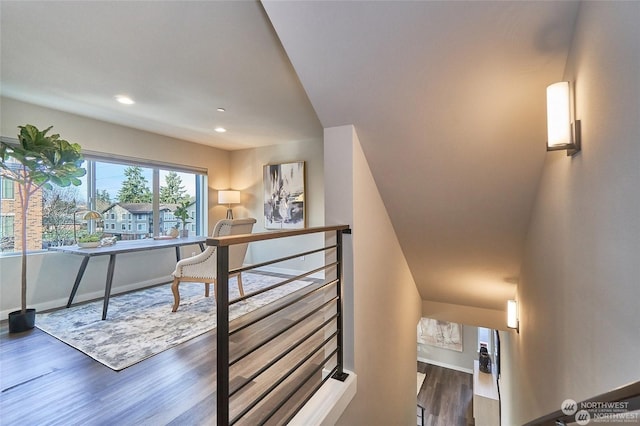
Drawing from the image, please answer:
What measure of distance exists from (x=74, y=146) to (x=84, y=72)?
0.99 metres

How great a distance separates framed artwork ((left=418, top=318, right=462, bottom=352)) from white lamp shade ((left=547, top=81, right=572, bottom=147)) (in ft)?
22.7

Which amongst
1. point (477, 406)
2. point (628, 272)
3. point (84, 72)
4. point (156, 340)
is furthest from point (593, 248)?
point (477, 406)

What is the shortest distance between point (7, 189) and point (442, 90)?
434cm

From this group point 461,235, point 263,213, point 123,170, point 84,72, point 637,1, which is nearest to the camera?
point 637,1

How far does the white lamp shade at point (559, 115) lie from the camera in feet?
3.44

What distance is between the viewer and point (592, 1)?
92 cm

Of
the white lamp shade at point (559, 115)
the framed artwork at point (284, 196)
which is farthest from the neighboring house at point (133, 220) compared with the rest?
the white lamp shade at point (559, 115)

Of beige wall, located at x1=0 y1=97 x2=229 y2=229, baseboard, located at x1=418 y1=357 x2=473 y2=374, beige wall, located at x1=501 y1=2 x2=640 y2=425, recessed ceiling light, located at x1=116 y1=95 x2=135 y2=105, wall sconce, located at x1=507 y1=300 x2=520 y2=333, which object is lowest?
baseboard, located at x1=418 y1=357 x2=473 y2=374

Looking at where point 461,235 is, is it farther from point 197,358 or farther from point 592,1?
point 197,358

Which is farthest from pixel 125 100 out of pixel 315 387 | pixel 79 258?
pixel 315 387

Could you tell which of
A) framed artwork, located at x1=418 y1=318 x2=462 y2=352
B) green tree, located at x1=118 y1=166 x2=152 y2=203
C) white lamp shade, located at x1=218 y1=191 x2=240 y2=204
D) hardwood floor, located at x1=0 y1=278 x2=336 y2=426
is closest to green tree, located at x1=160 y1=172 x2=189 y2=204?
green tree, located at x1=118 y1=166 x2=152 y2=203

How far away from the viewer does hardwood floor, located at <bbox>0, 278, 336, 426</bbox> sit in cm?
151

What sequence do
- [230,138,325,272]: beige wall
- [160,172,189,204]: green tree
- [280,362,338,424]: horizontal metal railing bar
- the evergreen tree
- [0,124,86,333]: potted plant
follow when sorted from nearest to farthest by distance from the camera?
[280,362,338,424]: horizontal metal railing bar, [0,124,86,333]: potted plant, the evergreen tree, [160,172,189,204]: green tree, [230,138,325,272]: beige wall

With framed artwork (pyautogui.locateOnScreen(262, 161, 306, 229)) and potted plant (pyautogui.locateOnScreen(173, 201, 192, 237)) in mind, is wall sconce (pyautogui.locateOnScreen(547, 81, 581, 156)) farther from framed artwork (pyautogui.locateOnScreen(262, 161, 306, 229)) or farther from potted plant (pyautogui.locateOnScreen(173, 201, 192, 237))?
potted plant (pyautogui.locateOnScreen(173, 201, 192, 237))
